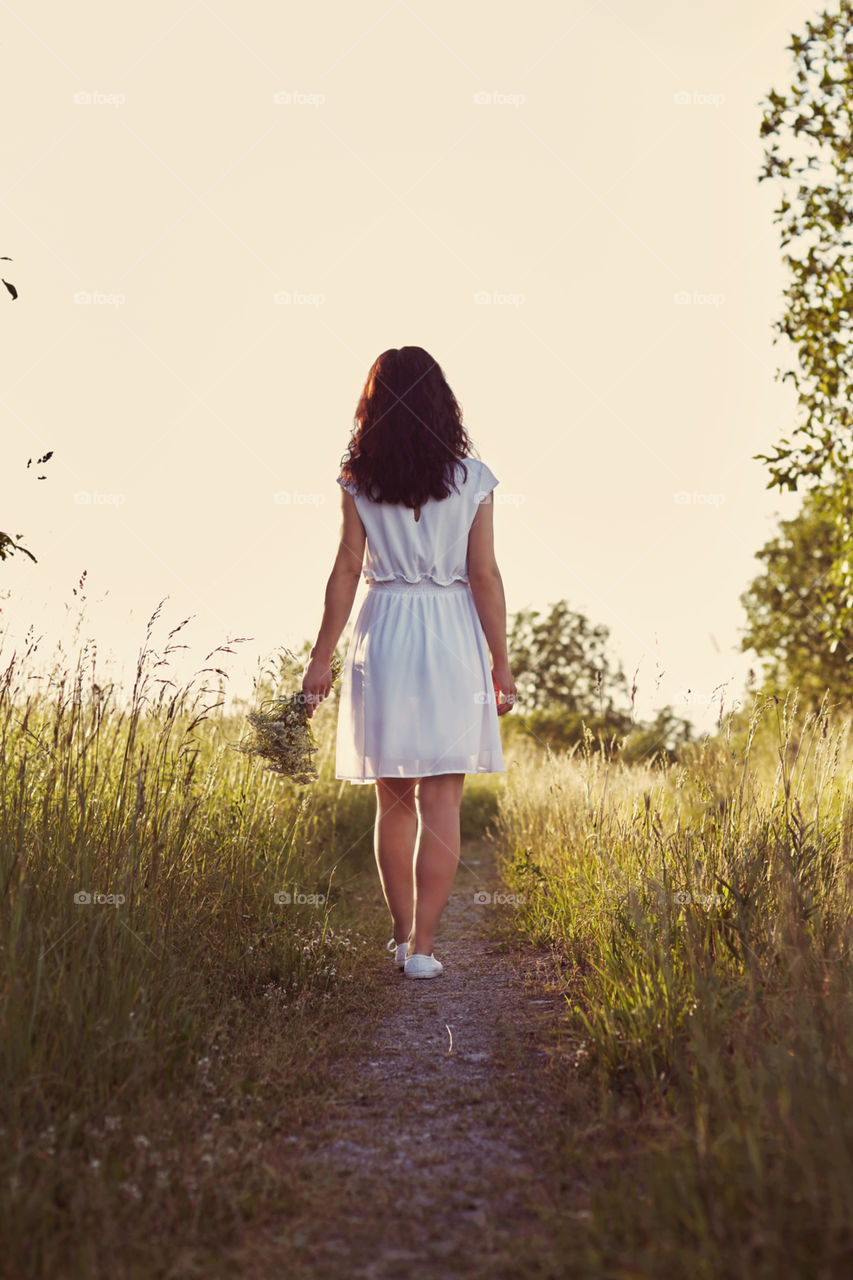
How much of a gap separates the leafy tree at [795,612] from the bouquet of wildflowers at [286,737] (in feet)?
33.4

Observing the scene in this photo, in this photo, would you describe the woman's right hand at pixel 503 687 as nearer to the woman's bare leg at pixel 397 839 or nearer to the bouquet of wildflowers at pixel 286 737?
the woman's bare leg at pixel 397 839

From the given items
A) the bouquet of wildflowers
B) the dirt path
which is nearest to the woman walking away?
the bouquet of wildflowers

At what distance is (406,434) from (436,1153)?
Answer: 2523 millimetres

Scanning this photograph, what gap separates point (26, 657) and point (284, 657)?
142 cm

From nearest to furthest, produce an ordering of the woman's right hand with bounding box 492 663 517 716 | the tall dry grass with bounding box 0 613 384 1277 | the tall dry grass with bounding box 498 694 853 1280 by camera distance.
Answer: the tall dry grass with bounding box 498 694 853 1280 < the tall dry grass with bounding box 0 613 384 1277 < the woman's right hand with bounding box 492 663 517 716

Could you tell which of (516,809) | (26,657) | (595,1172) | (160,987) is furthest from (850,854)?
(516,809)

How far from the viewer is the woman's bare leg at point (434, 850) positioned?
12.8 feet

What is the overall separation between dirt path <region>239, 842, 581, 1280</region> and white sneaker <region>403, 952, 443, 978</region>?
0.15m

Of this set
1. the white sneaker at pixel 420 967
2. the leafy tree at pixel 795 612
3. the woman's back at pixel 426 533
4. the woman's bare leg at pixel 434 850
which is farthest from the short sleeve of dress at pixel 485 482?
the leafy tree at pixel 795 612

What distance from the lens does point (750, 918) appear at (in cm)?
308

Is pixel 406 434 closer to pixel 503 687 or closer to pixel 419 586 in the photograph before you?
pixel 419 586

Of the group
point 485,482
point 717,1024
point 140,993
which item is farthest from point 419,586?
point 717,1024

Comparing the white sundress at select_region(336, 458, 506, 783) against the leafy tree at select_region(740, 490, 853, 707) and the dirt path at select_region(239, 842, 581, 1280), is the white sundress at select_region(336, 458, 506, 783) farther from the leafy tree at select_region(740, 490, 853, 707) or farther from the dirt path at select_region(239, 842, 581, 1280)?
the leafy tree at select_region(740, 490, 853, 707)

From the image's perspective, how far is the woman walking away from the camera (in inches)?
155
